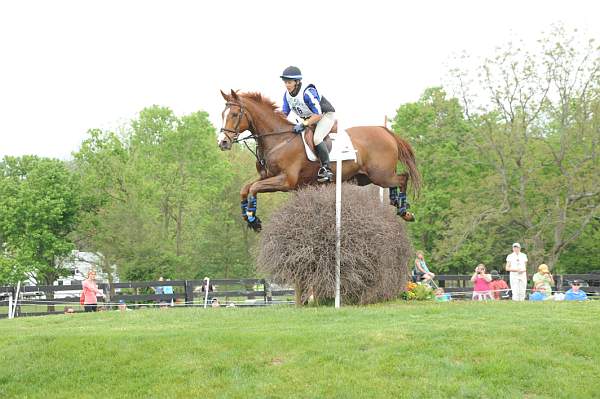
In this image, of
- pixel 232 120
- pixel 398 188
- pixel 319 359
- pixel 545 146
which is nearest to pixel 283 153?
pixel 232 120

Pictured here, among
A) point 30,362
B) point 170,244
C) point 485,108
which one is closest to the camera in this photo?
point 30,362

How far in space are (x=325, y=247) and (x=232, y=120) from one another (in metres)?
2.58

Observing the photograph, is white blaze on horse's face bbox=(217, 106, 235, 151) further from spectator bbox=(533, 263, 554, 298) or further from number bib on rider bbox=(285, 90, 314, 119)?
spectator bbox=(533, 263, 554, 298)

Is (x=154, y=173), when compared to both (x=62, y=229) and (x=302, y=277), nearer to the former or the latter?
(x=62, y=229)

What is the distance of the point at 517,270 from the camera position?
16.9 meters

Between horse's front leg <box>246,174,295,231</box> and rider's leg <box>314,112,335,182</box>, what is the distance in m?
0.57

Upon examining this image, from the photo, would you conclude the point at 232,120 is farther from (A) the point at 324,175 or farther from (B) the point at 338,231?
(B) the point at 338,231

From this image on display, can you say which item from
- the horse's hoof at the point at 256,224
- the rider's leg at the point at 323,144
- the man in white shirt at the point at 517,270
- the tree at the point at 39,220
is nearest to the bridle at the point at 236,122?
the rider's leg at the point at 323,144

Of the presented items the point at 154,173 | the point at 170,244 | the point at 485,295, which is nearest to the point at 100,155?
the point at 154,173

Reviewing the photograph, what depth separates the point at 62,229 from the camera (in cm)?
4331

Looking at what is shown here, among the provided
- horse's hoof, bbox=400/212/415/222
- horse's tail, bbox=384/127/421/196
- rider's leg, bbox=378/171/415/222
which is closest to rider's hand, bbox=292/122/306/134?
rider's leg, bbox=378/171/415/222

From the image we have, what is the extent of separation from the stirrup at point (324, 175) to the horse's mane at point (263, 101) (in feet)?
3.49

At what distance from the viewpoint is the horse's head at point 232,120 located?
40.5ft

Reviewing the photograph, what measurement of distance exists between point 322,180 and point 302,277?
1.66 metres
